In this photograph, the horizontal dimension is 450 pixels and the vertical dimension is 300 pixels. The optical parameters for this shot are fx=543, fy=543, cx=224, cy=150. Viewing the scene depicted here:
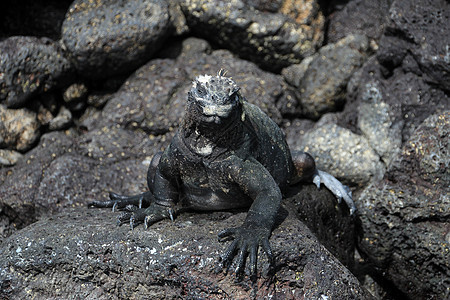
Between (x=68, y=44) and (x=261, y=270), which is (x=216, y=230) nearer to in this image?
(x=261, y=270)

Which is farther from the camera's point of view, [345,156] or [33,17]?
[33,17]

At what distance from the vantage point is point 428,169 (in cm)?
431

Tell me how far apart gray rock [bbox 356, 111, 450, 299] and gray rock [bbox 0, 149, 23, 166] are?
11.5ft

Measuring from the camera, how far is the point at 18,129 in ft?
18.8

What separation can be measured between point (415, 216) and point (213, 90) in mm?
2051

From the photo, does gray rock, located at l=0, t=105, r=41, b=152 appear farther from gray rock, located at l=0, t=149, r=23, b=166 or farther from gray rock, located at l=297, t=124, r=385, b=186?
gray rock, located at l=297, t=124, r=385, b=186

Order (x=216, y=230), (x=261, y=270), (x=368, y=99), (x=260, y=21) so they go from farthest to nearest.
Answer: (x=260, y=21) → (x=368, y=99) → (x=216, y=230) → (x=261, y=270)

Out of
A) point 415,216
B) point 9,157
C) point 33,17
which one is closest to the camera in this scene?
point 415,216

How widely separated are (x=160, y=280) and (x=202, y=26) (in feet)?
12.2

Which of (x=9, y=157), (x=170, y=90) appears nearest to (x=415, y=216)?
(x=170, y=90)

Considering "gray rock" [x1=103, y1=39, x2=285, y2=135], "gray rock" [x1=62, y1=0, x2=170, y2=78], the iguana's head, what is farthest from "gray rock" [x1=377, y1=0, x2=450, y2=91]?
the iguana's head

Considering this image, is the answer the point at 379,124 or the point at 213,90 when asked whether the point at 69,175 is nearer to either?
the point at 213,90

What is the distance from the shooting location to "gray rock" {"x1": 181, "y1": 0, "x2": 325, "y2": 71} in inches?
242

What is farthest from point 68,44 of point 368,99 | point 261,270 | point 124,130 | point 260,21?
point 261,270
